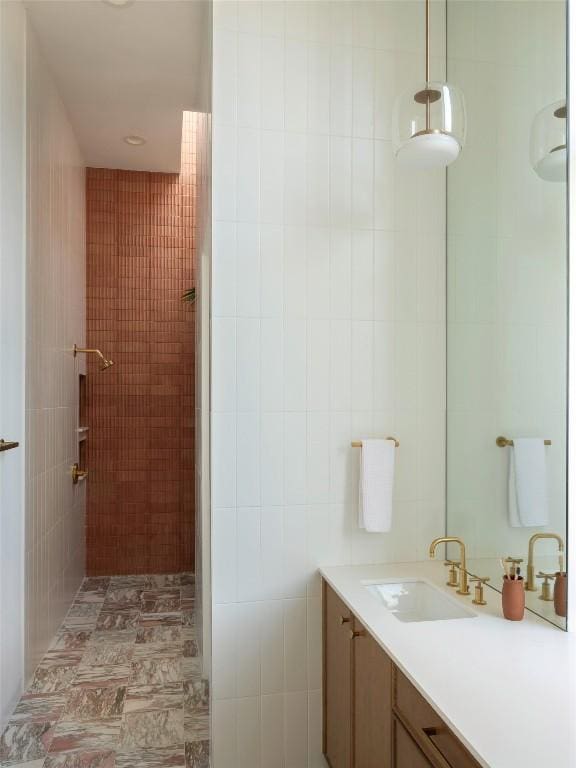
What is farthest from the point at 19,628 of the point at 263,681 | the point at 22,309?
the point at 22,309

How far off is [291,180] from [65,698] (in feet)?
7.64

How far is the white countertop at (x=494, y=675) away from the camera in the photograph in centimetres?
104

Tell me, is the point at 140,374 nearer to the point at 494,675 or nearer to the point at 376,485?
the point at 376,485

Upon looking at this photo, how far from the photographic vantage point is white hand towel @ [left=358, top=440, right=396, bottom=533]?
Result: 2146 mm

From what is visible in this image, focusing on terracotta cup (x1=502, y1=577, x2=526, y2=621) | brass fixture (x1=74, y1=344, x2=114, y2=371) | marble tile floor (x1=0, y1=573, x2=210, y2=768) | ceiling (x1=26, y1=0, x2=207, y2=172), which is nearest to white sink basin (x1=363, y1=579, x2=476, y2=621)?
terracotta cup (x1=502, y1=577, x2=526, y2=621)

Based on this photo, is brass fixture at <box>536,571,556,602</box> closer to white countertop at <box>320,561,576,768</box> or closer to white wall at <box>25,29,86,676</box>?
white countertop at <box>320,561,576,768</box>

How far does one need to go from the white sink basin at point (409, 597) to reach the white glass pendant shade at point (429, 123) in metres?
1.32

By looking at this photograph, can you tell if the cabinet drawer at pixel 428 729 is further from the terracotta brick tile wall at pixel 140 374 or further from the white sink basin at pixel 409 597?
the terracotta brick tile wall at pixel 140 374

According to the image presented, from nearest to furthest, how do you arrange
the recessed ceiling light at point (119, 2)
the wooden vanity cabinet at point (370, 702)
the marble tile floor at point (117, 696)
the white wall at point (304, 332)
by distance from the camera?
the wooden vanity cabinet at point (370, 702)
the white wall at point (304, 332)
the marble tile floor at point (117, 696)
the recessed ceiling light at point (119, 2)

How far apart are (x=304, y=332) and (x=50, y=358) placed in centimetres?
163

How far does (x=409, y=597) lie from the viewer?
2.05 meters

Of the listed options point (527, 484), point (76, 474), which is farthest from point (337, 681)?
point (76, 474)

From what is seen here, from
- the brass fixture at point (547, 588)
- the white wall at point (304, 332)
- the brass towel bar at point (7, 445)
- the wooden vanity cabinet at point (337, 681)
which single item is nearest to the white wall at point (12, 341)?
the brass towel bar at point (7, 445)

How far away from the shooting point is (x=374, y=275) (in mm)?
2252
